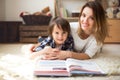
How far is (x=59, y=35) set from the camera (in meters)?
1.41

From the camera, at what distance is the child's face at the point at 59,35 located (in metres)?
1.41

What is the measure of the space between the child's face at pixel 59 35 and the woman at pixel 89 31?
0.32 ft

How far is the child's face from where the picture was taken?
1414mm

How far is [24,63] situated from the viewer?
1.17 metres

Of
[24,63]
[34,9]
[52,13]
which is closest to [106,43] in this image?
[52,13]

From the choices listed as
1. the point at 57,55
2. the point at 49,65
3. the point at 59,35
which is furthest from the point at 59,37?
the point at 49,65

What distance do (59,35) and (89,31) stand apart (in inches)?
7.8

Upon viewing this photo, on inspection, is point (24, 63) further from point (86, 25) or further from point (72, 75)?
point (86, 25)

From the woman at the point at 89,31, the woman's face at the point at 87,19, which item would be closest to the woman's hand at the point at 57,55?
the woman at the point at 89,31

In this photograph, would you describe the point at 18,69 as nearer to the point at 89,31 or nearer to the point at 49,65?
the point at 49,65

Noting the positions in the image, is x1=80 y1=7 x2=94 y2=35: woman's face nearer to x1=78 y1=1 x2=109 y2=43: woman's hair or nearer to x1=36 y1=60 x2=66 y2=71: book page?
x1=78 y1=1 x2=109 y2=43: woman's hair

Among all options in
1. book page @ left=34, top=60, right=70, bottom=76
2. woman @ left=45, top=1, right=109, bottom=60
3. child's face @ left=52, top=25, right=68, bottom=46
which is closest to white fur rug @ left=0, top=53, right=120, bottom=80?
book page @ left=34, top=60, right=70, bottom=76

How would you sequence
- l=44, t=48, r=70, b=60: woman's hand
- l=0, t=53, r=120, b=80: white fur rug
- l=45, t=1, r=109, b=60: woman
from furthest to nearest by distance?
1. l=45, t=1, r=109, b=60: woman
2. l=44, t=48, r=70, b=60: woman's hand
3. l=0, t=53, r=120, b=80: white fur rug

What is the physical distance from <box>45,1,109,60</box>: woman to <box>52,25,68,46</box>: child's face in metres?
0.10
